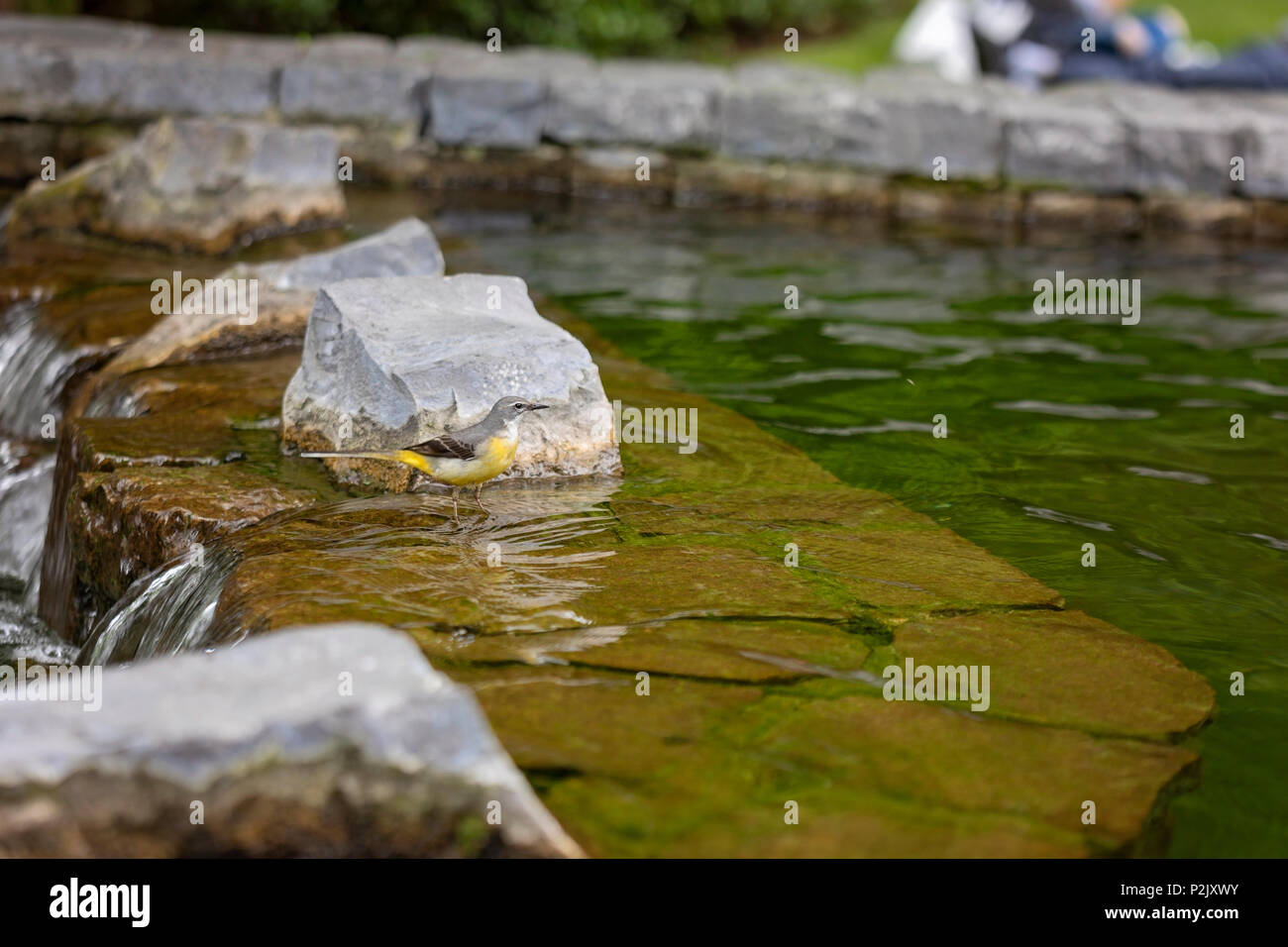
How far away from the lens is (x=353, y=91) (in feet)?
32.8

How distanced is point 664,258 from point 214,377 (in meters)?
3.89

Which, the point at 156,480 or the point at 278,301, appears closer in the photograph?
the point at 156,480

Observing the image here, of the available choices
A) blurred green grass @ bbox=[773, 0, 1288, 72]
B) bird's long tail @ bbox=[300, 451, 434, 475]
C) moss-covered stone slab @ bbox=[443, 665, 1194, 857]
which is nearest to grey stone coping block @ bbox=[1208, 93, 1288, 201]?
blurred green grass @ bbox=[773, 0, 1288, 72]

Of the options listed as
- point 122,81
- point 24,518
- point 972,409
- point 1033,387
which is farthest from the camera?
point 122,81

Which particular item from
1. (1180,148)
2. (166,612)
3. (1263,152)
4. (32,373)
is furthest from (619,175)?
(166,612)

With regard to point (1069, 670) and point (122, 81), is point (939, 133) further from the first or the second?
point (1069, 670)

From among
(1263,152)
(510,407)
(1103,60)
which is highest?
(1103,60)

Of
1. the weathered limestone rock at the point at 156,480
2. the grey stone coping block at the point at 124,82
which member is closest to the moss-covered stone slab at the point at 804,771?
the weathered limestone rock at the point at 156,480

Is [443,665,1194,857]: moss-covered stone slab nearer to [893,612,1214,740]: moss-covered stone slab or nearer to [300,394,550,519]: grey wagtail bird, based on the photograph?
[893,612,1214,740]: moss-covered stone slab

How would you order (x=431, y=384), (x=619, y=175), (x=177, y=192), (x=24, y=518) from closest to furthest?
1. (x=431, y=384)
2. (x=24, y=518)
3. (x=177, y=192)
4. (x=619, y=175)

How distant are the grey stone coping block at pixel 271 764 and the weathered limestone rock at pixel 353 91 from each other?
809cm

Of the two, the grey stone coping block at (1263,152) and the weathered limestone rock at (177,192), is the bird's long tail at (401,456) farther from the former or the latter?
the grey stone coping block at (1263,152)

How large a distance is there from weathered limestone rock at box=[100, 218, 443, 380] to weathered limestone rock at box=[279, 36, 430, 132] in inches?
151

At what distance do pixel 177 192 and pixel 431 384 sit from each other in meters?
4.03
